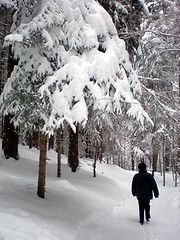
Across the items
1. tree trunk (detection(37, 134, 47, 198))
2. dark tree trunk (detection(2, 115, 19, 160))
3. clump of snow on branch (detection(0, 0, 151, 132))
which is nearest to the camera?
clump of snow on branch (detection(0, 0, 151, 132))

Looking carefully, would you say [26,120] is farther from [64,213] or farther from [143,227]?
[143,227]

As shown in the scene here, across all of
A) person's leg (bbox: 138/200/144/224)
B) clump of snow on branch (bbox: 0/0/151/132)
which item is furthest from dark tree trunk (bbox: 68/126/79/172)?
person's leg (bbox: 138/200/144/224)

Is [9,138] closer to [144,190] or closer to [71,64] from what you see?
[71,64]

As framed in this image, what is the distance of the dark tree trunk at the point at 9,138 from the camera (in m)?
8.66

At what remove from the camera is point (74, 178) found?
10328 millimetres

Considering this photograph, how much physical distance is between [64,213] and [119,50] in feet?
15.9

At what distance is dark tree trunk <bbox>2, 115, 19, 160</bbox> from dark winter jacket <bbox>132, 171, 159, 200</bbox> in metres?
5.75

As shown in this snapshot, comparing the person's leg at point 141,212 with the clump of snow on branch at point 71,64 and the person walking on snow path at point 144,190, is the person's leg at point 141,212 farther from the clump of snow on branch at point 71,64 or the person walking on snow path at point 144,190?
the clump of snow on branch at point 71,64

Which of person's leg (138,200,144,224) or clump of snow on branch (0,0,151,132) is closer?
clump of snow on branch (0,0,151,132)

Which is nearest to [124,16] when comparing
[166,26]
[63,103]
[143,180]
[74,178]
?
[166,26]

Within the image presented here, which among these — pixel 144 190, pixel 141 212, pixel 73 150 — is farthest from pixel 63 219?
pixel 73 150

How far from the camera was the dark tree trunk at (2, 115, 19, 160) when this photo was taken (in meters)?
8.66

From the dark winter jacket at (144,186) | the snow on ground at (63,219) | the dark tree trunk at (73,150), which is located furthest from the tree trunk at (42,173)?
the dark tree trunk at (73,150)

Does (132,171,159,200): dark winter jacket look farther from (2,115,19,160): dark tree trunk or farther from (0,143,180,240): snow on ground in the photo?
(2,115,19,160): dark tree trunk
